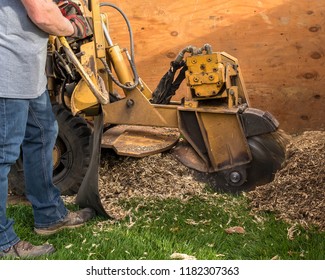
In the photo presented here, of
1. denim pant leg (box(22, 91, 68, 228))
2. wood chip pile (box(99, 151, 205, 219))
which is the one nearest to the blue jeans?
denim pant leg (box(22, 91, 68, 228))

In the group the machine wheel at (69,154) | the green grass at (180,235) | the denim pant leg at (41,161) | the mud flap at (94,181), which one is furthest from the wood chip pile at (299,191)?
the denim pant leg at (41,161)

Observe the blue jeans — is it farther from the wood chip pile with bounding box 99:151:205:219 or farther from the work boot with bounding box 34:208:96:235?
the wood chip pile with bounding box 99:151:205:219

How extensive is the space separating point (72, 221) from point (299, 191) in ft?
5.41

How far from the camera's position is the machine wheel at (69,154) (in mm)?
5062

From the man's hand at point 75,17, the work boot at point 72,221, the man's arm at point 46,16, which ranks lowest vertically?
the work boot at point 72,221

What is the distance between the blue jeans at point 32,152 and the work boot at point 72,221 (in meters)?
0.03

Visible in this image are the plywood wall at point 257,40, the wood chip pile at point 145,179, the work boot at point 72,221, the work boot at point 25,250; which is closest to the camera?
the work boot at point 25,250

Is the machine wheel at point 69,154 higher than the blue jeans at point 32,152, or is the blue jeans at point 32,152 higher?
the blue jeans at point 32,152

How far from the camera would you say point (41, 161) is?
4.11m

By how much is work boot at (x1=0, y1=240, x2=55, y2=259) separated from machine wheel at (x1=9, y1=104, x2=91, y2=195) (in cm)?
116

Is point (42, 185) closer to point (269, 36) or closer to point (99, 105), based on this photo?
point (99, 105)

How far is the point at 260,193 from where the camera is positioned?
4793 mm

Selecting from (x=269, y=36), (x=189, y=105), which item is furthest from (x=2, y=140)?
(x=269, y=36)

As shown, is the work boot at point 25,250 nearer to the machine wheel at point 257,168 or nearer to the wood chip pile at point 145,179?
the wood chip pile at point 145,179
